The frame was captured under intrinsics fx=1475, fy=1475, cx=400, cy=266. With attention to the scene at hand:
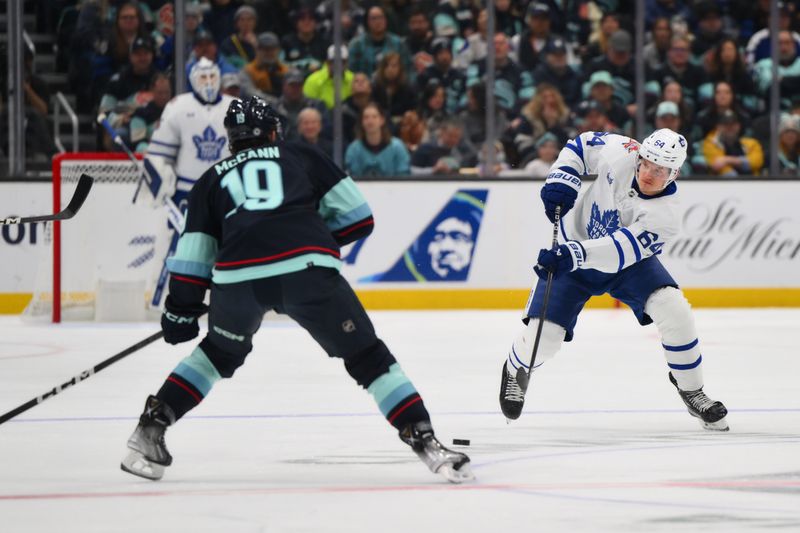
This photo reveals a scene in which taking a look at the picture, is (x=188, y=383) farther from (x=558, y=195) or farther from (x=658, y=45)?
(x=658, y=45)

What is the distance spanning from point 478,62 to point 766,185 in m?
2.10

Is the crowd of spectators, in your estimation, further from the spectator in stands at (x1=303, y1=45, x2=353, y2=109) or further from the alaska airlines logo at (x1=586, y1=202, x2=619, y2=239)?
the alaska airlines logo at (x1=586, y1=202, x2=619, y2=239)

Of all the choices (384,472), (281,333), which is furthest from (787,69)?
(384,472)

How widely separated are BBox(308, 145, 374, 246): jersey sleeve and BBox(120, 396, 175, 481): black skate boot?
62cm

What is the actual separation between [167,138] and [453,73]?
6.97 feet

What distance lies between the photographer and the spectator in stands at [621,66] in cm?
998

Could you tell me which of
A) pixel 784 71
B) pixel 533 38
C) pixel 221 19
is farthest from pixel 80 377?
pixel 784 71

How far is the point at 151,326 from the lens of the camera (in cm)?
865

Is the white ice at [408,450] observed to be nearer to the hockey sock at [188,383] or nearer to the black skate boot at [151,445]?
the black skate boot at [151,445]

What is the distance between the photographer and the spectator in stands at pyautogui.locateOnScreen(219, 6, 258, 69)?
383 inches

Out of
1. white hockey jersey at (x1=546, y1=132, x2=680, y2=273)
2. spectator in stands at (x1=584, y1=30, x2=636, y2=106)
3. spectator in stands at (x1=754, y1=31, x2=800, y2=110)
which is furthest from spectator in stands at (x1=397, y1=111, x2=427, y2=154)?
white hockey jersey at (x1=546, y1=132, x2=680, y2=273)

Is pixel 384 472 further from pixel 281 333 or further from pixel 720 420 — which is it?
pixel 281 333

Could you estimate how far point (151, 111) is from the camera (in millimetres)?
9500

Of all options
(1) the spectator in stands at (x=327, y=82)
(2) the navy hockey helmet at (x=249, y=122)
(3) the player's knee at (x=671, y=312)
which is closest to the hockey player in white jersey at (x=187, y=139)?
(1) the spectator in stands at (x=327, y=82)
